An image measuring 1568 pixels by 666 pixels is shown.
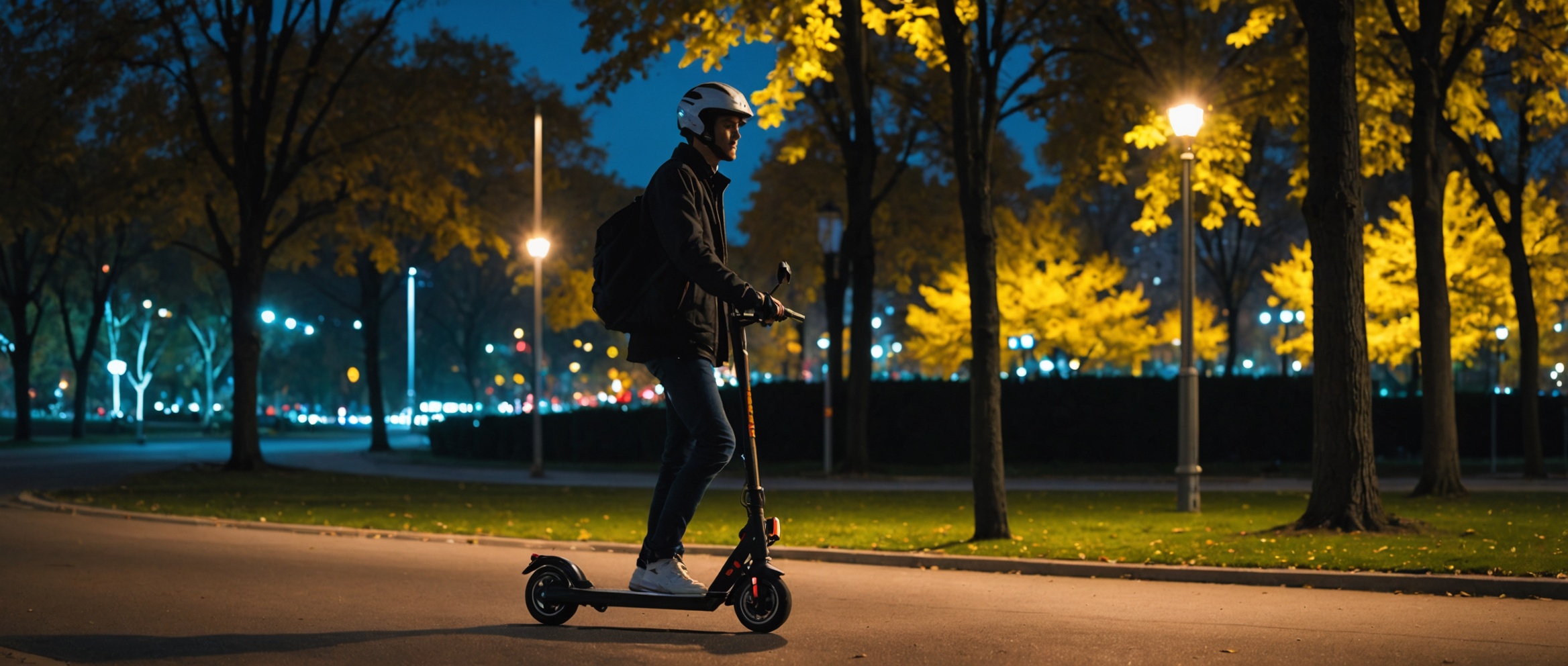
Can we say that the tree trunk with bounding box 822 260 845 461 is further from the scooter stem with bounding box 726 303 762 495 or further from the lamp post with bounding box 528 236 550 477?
the scooter stem with bounding box 726 303 762 495

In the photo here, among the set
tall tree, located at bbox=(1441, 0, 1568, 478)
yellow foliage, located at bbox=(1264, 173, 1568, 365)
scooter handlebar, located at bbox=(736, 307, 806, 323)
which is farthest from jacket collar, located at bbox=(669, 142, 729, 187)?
yellow foliage, located at bbox=(1264, 173, 1568, 365)

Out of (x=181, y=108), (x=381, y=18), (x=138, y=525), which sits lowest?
(x=138, y=525)

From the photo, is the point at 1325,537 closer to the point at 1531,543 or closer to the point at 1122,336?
the point at 1531,543

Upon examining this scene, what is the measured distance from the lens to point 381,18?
2652 centimetres

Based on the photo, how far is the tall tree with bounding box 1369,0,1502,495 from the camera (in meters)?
17.5

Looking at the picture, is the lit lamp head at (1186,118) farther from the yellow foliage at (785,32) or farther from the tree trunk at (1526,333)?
the tree trunk at (1526,333)

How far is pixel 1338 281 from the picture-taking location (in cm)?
1236

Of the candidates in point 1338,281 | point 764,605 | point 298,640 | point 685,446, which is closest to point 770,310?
point 685,446

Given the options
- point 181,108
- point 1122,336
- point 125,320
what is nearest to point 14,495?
point 181,108

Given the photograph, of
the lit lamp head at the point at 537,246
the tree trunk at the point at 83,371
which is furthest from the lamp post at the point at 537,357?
the tree trunk at the point at 83,371

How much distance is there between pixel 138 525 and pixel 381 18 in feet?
45.8

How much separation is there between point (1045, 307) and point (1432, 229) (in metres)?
24.2

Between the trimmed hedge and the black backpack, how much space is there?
768 inches

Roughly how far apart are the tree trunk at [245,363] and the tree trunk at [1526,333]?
800 inches
